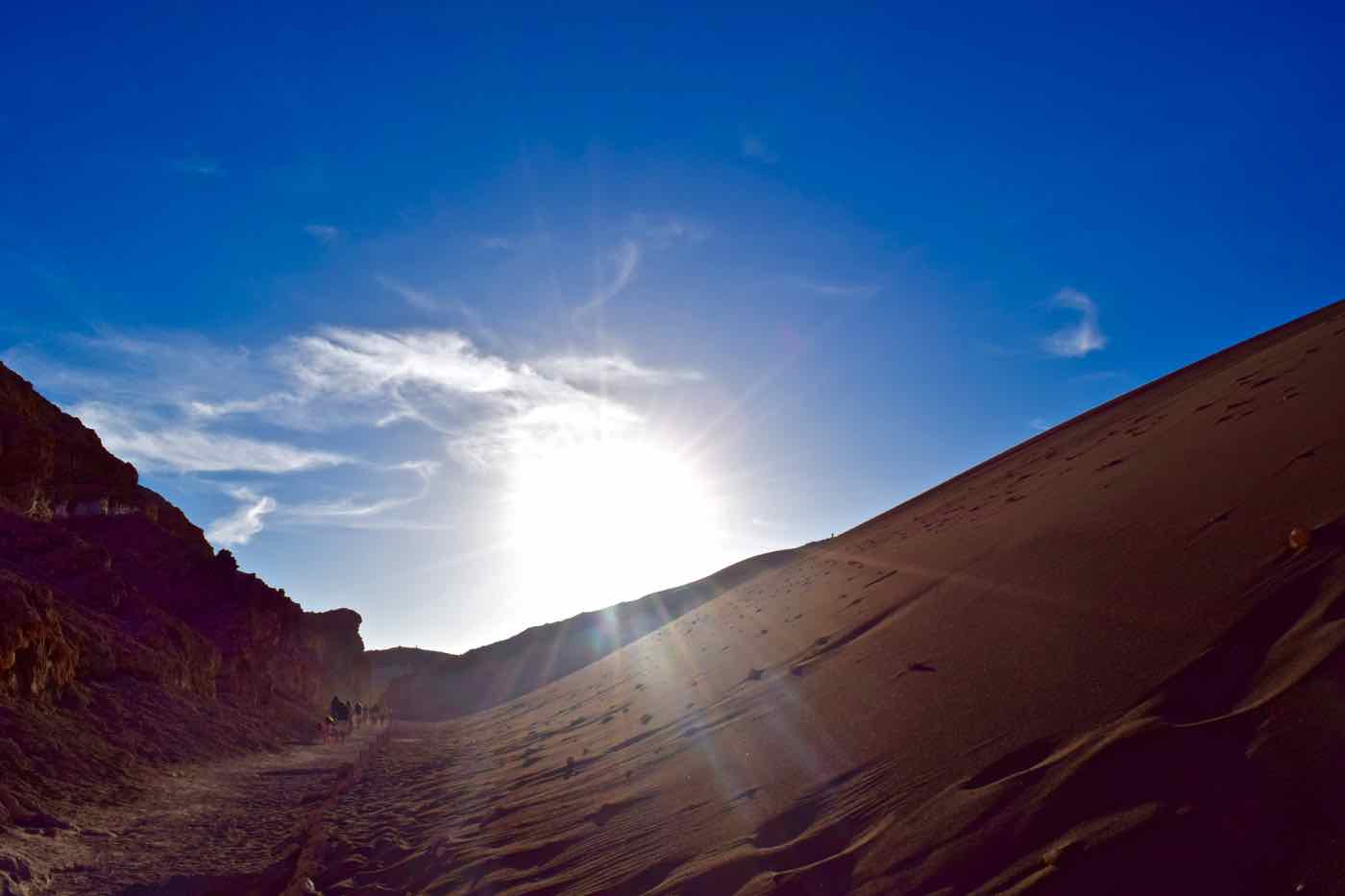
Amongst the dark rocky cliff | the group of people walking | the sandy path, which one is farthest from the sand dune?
the group of people walking

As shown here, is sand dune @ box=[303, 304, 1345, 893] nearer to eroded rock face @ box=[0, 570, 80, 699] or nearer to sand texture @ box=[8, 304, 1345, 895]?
sand texture @ box=[8, 304, 1345, 895]

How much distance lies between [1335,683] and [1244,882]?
114 cm

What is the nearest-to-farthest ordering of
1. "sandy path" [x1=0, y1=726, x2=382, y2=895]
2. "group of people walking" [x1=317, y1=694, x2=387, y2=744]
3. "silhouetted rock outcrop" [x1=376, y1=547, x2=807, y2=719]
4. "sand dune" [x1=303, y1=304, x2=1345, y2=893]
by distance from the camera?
"sand dune" [x1=303, y1=304, x2=1345, y2=893] < "sandy path" [x1=0, y1=726, x2=382, y2=895] < "group of people walking" [x1=317, y1=694, x2=387, y2=744] < "silhouetted rock outcrop" [x1=376, y1=547, x2=807, y2=719]

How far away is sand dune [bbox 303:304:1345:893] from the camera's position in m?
3.04

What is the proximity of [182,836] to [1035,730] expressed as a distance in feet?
32.4

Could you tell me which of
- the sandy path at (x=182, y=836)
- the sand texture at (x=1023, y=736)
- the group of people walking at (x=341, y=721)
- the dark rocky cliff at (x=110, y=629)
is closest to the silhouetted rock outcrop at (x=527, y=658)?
the group of people walking at (x=341, y=721)

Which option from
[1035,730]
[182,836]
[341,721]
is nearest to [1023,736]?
[1035,730]

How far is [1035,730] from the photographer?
4.21 metres

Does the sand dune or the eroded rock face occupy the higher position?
the eroded rock face

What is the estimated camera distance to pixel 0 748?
999 centimetres

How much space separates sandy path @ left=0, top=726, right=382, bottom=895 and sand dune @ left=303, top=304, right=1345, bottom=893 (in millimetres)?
940

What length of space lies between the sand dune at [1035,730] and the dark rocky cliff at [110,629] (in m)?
5.22

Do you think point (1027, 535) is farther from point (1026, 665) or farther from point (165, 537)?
point (165, 537)

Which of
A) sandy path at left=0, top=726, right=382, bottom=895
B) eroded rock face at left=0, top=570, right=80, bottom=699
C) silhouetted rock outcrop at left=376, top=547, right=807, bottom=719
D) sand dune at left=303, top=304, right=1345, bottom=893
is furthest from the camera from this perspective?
silhouetted rock outcrop at left=376, top=547, right=807, bottom=719
